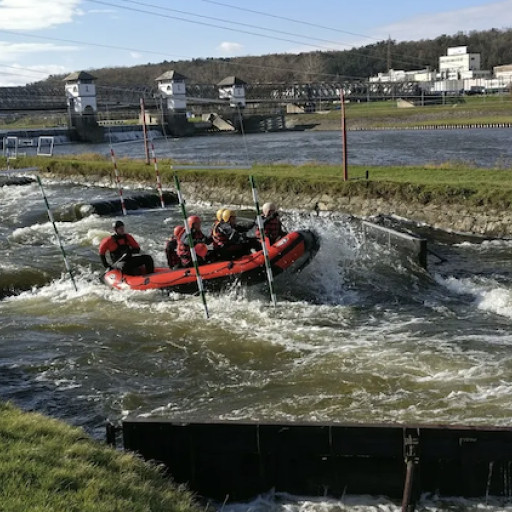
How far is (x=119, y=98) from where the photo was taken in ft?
348

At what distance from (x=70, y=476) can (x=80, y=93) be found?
298 ft

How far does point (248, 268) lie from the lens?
13195 millimetres

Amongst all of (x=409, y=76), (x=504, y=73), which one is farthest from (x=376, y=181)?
(x=409, y=76)

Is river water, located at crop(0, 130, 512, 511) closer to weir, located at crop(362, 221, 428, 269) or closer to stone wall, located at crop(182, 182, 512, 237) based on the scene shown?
weir, located at crop(362, 221, 428, 269)

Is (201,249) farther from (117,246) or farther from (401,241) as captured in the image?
(401,241)

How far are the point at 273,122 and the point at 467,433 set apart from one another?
97747 mm

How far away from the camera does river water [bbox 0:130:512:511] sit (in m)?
8.65

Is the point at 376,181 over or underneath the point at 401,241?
over

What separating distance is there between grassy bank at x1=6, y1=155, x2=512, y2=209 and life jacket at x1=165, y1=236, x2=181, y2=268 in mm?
8864

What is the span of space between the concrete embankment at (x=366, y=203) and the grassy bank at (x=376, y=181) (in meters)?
0.04

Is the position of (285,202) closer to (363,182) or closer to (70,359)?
(363,182)

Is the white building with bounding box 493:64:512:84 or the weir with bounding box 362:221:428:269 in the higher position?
the white building with bounding box 493:64:512:84

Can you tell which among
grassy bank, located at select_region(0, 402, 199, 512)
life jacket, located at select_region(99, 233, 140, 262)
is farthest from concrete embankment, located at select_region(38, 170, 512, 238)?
grassy bank, located at select_region(0, 402, 199, 512)

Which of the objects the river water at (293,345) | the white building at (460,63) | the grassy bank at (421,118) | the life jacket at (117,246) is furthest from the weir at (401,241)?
the white building at (460,63)
